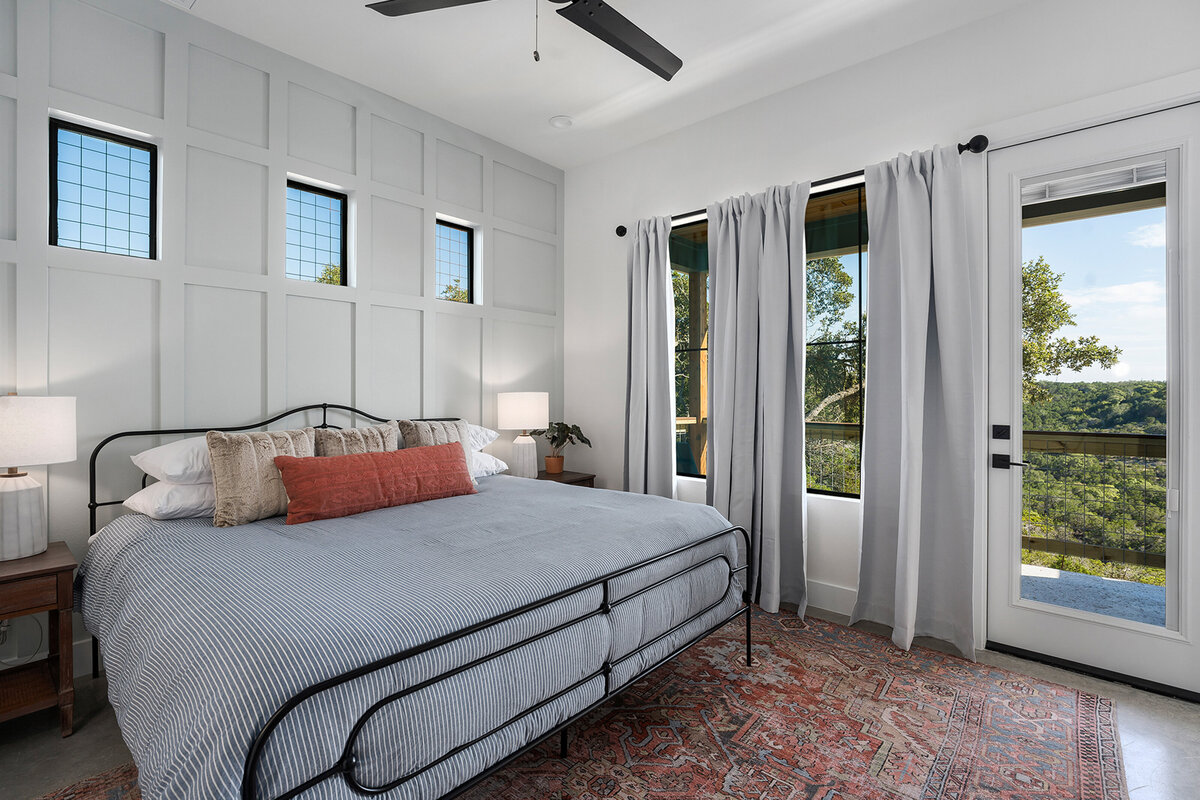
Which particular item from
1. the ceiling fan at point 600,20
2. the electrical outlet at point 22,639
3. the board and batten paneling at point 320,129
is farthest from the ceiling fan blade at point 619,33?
the electrical outlet at point 22,639

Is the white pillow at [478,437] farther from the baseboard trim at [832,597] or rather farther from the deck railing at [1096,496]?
the deck railing at [1096,496]

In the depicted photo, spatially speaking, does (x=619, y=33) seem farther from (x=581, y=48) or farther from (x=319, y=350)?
(x=319, y=350)

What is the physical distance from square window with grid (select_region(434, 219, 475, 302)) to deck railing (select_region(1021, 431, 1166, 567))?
3391 millimetres

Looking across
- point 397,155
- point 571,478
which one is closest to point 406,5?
point 397,155

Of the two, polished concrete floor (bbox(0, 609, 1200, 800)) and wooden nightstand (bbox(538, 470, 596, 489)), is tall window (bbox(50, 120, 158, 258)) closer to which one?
polished concrete floor (bbox(0, 609, 1200, 800))

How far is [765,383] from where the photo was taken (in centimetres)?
340

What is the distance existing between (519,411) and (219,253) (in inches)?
74.3

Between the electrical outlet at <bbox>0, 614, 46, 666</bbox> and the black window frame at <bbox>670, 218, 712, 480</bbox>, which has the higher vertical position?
the black window frame at <bbox>670, 218, 712, 480</bbox>

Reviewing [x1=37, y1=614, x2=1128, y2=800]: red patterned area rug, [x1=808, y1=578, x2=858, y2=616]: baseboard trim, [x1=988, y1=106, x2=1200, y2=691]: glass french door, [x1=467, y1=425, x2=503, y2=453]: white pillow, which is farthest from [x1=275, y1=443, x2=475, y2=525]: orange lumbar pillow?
[x1=988, y1=106, x2=1200, y2=691]: glass french door

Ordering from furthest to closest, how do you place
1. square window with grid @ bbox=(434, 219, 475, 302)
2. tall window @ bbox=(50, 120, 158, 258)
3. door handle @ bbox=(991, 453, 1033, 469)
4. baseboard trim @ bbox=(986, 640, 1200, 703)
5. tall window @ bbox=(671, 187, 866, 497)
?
square window with grid @ bbox=(434, 219, 475, 302) < tall window @ bbox=(671, 187, 866, 497) < door handle @ bbox=(991, 453, 1033, 469) < tall window @ bbox=(50, 120, 158, 258) < baseboard trim @ bbox=(986, 640, 1200, 703)

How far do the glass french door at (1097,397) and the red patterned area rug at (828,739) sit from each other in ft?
1.34

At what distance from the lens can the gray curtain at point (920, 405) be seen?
2.79m

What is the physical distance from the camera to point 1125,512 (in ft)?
8.27

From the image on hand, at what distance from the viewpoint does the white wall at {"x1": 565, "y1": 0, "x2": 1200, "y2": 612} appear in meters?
2.50
